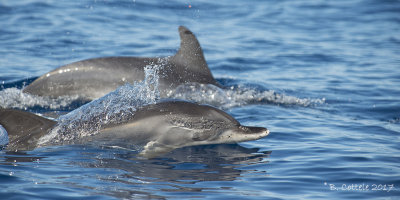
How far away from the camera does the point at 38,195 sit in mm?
5812

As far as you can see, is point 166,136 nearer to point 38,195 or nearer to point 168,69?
point 38,195

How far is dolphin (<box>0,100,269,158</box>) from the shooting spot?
289 inches

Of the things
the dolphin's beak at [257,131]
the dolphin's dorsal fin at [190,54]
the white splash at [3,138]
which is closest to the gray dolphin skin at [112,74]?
the dolphin's dorsal fin at [190,54]

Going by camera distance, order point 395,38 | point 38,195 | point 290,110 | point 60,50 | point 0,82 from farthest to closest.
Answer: point 395,38, point 60,50, point 0,82, point 290,110, point 38,195

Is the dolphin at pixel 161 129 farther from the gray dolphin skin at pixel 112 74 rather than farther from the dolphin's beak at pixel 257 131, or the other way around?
the gray dolphin skin at pixel 112 74

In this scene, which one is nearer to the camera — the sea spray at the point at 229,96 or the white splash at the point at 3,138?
the white splash at the point at 3,138

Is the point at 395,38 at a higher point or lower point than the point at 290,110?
higher

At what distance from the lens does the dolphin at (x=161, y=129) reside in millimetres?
7330

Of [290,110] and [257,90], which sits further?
[257,90]

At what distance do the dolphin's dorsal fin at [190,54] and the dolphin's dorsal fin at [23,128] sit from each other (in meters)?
4.65

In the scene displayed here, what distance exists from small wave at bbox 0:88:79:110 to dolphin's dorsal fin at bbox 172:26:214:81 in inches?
98.0

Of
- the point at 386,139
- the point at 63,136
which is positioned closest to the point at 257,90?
the point at 386,139

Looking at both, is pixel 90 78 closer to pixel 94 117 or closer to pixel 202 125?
pixel 94 117

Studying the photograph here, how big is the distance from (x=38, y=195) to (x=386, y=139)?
6007 millimetres
